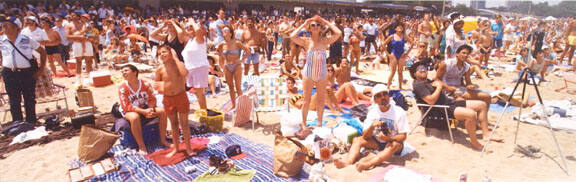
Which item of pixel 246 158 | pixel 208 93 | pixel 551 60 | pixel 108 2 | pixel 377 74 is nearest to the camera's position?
pixel 246 158

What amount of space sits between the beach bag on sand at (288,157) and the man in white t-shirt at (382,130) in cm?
52

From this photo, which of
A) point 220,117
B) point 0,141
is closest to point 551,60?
point 220,117

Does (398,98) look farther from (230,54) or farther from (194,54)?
(194,54)

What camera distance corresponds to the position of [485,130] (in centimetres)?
487

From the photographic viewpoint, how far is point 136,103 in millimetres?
4605

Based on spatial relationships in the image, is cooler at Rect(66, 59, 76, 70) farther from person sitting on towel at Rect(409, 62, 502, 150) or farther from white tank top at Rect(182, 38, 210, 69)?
person sitting on towel at Rect(409, 62, 502, 150)

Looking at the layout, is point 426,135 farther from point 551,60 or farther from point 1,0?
point 1,0

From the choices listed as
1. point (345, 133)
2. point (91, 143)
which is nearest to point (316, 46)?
point (345, 133)

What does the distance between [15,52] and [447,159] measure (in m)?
6.47

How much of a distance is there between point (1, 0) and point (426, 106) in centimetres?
1909

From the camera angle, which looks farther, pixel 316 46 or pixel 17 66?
pixel 17 66

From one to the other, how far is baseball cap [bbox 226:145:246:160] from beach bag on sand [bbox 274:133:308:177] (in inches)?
30.9

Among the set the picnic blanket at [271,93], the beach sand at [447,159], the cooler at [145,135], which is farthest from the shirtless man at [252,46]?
the cooler at [145,135]

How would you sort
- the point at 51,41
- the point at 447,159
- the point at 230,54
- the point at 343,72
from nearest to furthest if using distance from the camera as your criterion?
the point at 447,159 → the point at 230,54 → the point at 343,72 → the point at 51,41
